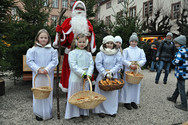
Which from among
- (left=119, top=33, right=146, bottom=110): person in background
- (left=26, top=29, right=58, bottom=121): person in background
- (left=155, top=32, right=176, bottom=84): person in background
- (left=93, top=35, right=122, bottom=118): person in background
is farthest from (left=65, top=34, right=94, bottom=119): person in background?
(left=155, top=32, right=176, bottom=84): person in background

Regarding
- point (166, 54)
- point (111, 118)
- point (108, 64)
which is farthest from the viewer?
point (166, 54)

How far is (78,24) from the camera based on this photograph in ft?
12.9

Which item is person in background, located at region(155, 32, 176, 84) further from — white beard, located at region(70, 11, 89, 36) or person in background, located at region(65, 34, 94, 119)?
person in background, located at region(65, 34, 94, 119)

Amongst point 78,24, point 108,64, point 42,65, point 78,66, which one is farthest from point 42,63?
point 108,64

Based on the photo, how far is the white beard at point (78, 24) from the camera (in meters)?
3.91

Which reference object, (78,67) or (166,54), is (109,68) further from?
(166,54)

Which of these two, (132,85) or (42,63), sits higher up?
(42,63)

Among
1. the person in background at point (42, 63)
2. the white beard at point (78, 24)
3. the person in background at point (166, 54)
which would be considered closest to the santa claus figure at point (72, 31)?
the white beard at point (78, 24)

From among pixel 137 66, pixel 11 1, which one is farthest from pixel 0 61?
pixel 137 66

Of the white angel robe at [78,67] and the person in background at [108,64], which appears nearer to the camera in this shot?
the white angel robe at [78,67]

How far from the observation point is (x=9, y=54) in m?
5.49

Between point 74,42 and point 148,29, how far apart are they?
1853 centimetres

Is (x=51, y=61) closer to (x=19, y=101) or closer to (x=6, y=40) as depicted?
(x=19, y=101)

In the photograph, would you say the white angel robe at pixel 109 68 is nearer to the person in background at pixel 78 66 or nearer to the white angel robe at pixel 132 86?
the person in background at pixel 78 66
